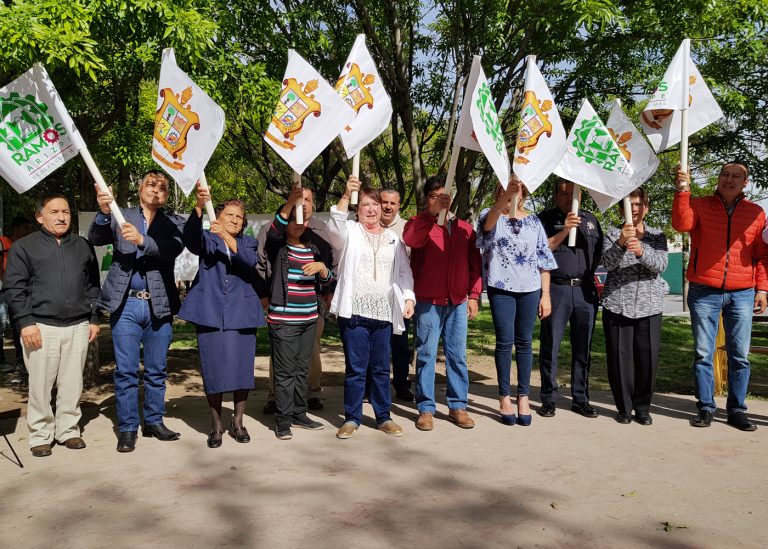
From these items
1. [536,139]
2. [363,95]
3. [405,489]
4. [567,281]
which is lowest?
[405,489]

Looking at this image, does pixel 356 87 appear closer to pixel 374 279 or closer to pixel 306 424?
pixel 374 279

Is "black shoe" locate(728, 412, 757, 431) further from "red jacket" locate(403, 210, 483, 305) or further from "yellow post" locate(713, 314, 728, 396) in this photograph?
"red jacket" locate(403, 210, 483, 305)

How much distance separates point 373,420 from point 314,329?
37.9 inches

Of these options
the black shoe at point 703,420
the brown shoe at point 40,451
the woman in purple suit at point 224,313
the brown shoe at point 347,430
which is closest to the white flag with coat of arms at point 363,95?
the woman in purple suit at point 224,313

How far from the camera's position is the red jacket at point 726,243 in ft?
18.7

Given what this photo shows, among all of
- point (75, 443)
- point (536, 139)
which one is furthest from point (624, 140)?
point (75, 443)

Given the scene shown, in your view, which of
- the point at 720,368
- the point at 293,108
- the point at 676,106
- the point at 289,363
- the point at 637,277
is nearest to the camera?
the point at 293,108

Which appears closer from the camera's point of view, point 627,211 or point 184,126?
point 184,126

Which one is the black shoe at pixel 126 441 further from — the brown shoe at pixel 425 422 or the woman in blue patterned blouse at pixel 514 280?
the woman in blue patterned blouse at pixel 514 280

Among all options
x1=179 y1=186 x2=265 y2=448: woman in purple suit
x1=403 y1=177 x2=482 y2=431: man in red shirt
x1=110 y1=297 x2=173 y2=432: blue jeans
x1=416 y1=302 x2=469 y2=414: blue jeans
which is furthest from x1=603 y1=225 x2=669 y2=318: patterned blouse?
x1=110 y1=297 x2=173 y2=432: blue jeans

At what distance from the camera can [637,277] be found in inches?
232

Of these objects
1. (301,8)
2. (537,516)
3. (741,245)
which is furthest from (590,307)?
(301,8)

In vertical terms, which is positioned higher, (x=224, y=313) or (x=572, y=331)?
(x=224, y=313)

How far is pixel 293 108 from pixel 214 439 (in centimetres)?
249
